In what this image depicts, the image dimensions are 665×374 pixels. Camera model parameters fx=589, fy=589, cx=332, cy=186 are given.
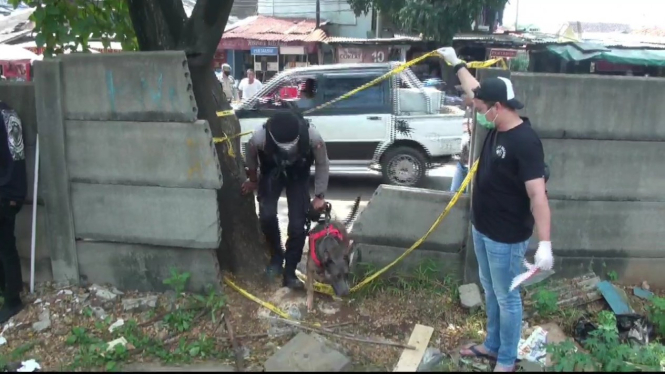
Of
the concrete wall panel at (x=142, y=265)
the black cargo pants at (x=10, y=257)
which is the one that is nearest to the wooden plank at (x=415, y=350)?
the concrete wall panel at (x=142, y=265)

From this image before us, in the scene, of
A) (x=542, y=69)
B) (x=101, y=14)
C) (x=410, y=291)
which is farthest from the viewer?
Result: (x=542, y=69)

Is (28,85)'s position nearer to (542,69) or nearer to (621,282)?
(621,282)

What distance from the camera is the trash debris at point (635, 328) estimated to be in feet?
13.0

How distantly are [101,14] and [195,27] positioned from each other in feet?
5.12

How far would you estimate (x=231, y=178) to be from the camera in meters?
4.85

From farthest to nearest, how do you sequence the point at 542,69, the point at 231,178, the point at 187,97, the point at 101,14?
1. the point at 542,69
2. the point at 101,14
3. the point at 231,178
4. the point at 187,97

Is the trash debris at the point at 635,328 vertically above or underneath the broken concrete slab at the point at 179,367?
above

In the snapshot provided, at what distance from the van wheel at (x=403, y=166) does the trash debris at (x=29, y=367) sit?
20.8ft

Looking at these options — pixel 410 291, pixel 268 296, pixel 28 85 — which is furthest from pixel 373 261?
pixel 28 85

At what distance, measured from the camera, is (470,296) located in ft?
14.2

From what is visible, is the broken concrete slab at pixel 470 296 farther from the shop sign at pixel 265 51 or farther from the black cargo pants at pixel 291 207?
the shop sign at pixel 265 51

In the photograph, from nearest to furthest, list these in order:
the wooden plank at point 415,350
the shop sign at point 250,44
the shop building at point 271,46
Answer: the wooden plank at point 415,350, the shop sign at point 250,44, the shop building at point 271,46

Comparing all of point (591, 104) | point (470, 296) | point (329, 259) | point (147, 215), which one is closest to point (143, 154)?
point (147, 215)

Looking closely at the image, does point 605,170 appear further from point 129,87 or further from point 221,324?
point 129,87
